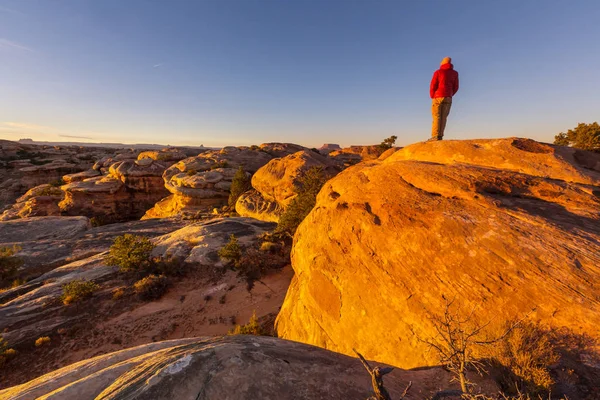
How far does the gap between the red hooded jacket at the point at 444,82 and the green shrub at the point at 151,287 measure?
16.2 metres

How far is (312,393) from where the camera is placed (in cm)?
307

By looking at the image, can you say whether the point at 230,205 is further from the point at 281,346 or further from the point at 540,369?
the point at 540,369

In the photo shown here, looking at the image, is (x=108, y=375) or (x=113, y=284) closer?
(x=108, y=375)

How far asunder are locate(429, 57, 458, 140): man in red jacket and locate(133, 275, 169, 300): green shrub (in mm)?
15446

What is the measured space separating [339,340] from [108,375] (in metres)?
5.00

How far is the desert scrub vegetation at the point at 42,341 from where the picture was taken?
8.84 metres

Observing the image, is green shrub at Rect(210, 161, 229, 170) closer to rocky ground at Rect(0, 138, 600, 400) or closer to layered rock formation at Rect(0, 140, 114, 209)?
rocky ground at Rect(0, 138, 600, 400)

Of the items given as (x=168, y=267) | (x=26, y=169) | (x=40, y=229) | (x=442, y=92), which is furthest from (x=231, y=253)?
(x=26, y=169)

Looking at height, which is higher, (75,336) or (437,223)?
(437,223)

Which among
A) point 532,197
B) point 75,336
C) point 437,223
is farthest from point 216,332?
point 532,197

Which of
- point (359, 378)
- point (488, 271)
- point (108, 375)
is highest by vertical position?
point (488, 271)

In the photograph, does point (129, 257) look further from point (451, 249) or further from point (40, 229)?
point (451, 249)

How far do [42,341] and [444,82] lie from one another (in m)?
19.3

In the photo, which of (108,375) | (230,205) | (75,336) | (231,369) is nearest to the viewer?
(231,369)
